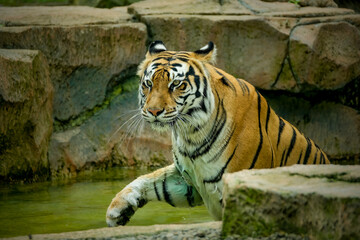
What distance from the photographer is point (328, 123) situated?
7836mm

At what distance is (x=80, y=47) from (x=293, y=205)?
455cm

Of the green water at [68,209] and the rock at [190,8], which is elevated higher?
the rock at [190,8]

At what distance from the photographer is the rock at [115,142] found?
702 centimetres

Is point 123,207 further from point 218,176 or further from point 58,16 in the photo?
point 58,16

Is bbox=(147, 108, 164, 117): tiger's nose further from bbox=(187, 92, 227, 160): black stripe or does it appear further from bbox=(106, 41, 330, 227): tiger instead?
bbox=(187, 92, 227, 160): black stripe

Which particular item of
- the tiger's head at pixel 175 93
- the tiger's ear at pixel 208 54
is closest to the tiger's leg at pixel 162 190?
the tiger's head at pixel 175 93

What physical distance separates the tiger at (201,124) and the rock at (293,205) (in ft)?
3.92

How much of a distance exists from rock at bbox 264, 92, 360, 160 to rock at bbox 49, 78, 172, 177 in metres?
1.62

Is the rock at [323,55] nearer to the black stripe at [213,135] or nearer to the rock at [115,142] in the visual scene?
the rock at [115,142]

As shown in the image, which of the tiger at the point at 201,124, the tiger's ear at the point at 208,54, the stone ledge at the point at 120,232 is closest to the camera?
the stone ledge at the point at 120,232

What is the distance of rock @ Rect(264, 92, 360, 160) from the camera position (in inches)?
308

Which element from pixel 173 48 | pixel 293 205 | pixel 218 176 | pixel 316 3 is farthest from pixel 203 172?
pixel 316 3

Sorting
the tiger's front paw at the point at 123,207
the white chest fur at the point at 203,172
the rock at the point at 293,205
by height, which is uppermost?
the rock at the point at 293,205

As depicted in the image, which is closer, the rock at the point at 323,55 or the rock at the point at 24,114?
the rock at the point at 24,114
